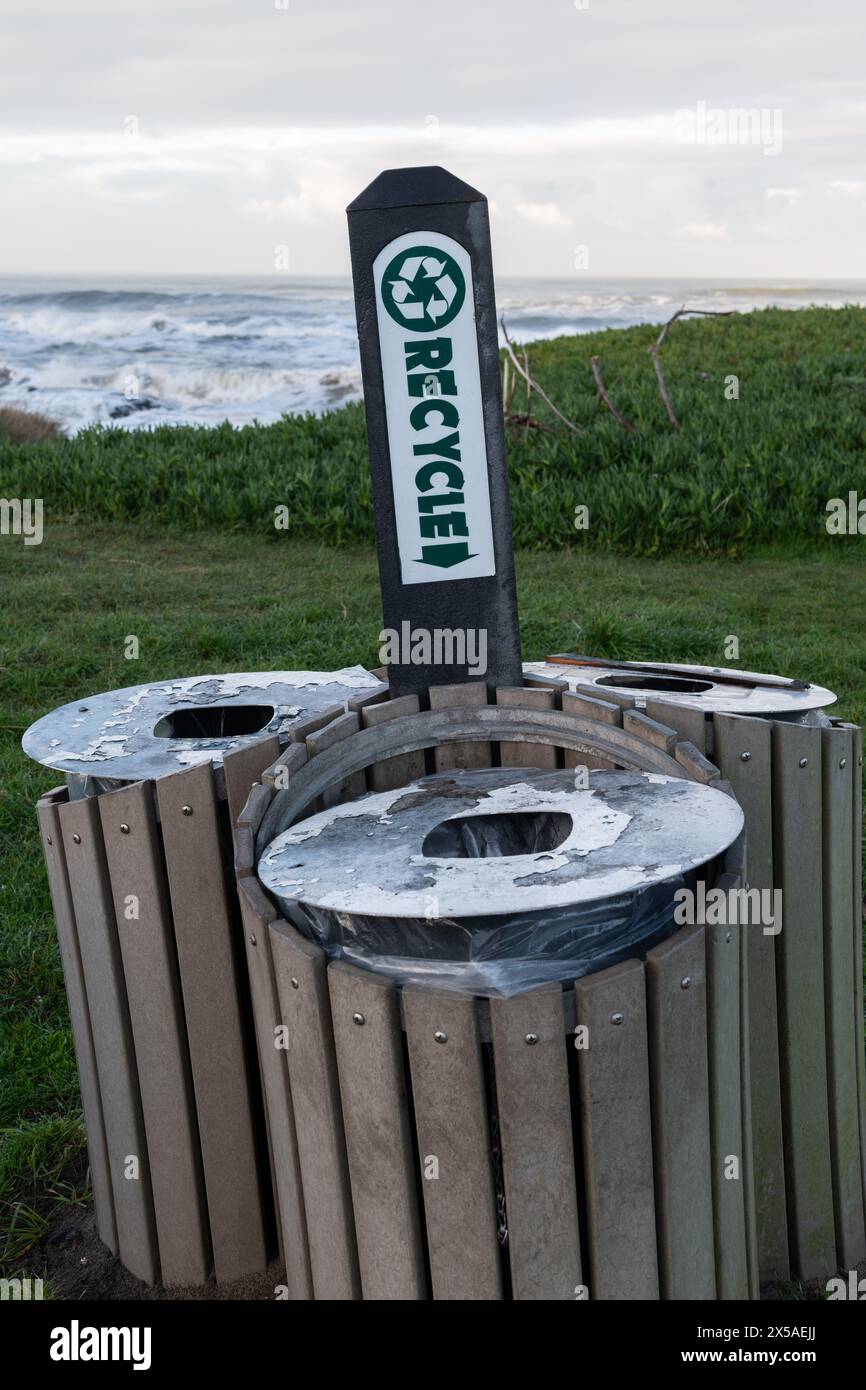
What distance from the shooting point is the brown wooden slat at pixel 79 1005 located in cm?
230

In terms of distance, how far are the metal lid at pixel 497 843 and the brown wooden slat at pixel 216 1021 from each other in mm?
242

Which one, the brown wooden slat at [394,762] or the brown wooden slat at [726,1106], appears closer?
the brown wooden slat at [726,1106]

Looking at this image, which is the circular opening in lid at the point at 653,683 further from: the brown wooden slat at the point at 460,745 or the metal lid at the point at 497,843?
the metal lid at the point at 497,843

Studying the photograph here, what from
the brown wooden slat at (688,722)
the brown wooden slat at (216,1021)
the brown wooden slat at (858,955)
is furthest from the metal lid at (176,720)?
the brown wooden slat at (858,955)

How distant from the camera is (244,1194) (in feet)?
7.54

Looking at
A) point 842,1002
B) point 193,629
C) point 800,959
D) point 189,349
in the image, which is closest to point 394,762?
point 800,959

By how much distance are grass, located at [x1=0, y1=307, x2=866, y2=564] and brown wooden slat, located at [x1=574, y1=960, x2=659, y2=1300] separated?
6536mm

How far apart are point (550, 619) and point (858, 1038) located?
3909 millimetres

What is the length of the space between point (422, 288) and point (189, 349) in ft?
98.2

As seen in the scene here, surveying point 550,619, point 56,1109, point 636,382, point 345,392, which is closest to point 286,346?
point 345,392

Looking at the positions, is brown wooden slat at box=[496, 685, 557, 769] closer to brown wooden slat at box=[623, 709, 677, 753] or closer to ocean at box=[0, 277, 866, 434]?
brown wooden slat at box=[623, 709, 677, 753]

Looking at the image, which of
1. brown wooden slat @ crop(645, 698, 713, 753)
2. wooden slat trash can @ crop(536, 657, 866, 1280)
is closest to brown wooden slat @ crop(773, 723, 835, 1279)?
wooden slat trash can @ crop(536, 657, 866, 1280)

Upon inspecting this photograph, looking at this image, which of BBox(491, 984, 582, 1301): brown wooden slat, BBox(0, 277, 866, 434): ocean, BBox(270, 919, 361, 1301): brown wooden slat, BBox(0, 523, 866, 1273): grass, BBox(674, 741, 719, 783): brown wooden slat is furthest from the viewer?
BBox(0, 277, 866, 434): ocean

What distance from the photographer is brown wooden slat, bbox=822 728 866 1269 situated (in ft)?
7.32
